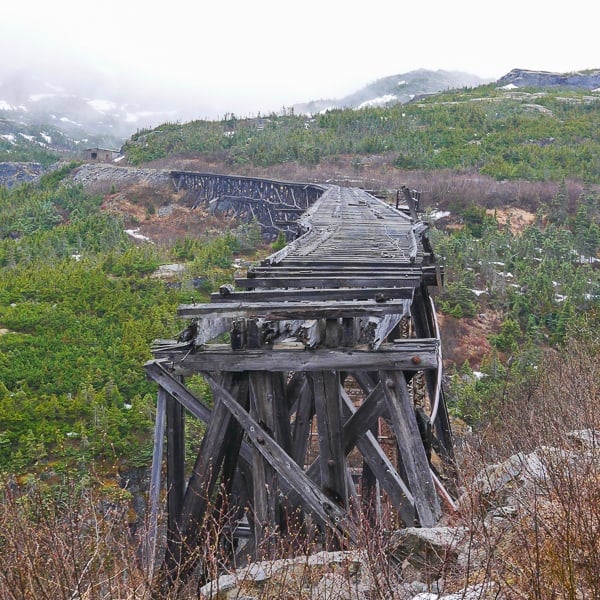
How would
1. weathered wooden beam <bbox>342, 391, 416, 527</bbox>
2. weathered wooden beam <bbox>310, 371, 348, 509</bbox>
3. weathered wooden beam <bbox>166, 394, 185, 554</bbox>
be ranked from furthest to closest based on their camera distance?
weathered wooden beam <bbox>166, 394, 185, 554</bbox>, weathered wooden beam <bbox>310, 371, 348, 509</bbox>, weathered wooden beam <bbox>342, 391, 416, 527</bbox>

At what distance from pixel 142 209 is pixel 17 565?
3058 centimetres

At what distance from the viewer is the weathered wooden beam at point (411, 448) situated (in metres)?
3.43

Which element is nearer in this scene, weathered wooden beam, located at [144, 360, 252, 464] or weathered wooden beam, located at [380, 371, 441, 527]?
weathered wooden beam, located at [380, 371, 441, 527]

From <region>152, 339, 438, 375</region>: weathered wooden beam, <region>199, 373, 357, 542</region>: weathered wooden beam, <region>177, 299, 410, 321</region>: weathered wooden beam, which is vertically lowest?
<region>199, 373, 357, 542</region>: weathered wooden beam

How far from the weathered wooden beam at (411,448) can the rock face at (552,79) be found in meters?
83.1

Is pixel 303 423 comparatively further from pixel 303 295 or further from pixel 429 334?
pixel 429 334

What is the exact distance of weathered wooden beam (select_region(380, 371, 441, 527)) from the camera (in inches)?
135

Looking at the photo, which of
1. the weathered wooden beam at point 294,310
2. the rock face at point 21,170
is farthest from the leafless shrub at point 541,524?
the rock face at point 21,170

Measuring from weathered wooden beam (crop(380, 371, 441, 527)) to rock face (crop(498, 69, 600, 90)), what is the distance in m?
83.1

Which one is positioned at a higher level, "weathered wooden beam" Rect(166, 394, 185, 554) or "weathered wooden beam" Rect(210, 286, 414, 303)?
"weathered wooden beam" Rect(210, 286, 414, 303)

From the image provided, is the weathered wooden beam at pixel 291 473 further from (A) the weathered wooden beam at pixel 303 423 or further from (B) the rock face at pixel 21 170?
(B) the rock face at pixel 21 170

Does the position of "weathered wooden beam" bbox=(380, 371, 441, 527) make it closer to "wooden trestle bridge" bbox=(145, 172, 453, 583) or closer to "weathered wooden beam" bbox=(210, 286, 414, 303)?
"wooden trestle bridge" bbox=(145, 172, 453, 583)

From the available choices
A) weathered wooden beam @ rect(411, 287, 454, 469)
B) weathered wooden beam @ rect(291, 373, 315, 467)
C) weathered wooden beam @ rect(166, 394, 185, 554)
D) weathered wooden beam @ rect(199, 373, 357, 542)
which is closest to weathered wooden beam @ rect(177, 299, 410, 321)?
weathered wooden beam @ rect(199, 373, 357, 542)

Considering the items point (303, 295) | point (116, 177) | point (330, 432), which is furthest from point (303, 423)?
point (116, 177)
